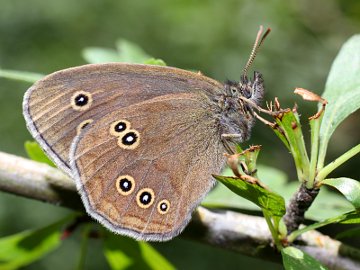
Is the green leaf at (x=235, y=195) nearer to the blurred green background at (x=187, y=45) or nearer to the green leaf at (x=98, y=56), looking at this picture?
the green leaf at (x=98, y=56)

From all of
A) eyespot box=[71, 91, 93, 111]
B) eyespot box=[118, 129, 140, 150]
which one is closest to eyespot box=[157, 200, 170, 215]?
eyespot box=[118, 129, 140, 150]

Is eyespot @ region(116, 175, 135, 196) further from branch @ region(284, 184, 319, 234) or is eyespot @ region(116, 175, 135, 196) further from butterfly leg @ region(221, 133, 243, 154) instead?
branch @ region(284, 184, 319, 234)

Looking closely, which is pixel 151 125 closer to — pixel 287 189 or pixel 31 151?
pixel 31 151

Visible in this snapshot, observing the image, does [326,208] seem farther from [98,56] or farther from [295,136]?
[98,56]

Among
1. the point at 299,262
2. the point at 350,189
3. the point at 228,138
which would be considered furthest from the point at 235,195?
the point at 350,189

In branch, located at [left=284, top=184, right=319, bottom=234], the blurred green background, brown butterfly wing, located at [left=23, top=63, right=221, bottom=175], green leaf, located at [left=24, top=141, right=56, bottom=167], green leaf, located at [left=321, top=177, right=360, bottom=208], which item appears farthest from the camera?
the blurred green background

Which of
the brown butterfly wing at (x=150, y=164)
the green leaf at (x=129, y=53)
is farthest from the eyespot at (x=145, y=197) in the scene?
the green leaf at (x=129, y=53)

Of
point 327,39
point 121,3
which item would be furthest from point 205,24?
point 121,3
